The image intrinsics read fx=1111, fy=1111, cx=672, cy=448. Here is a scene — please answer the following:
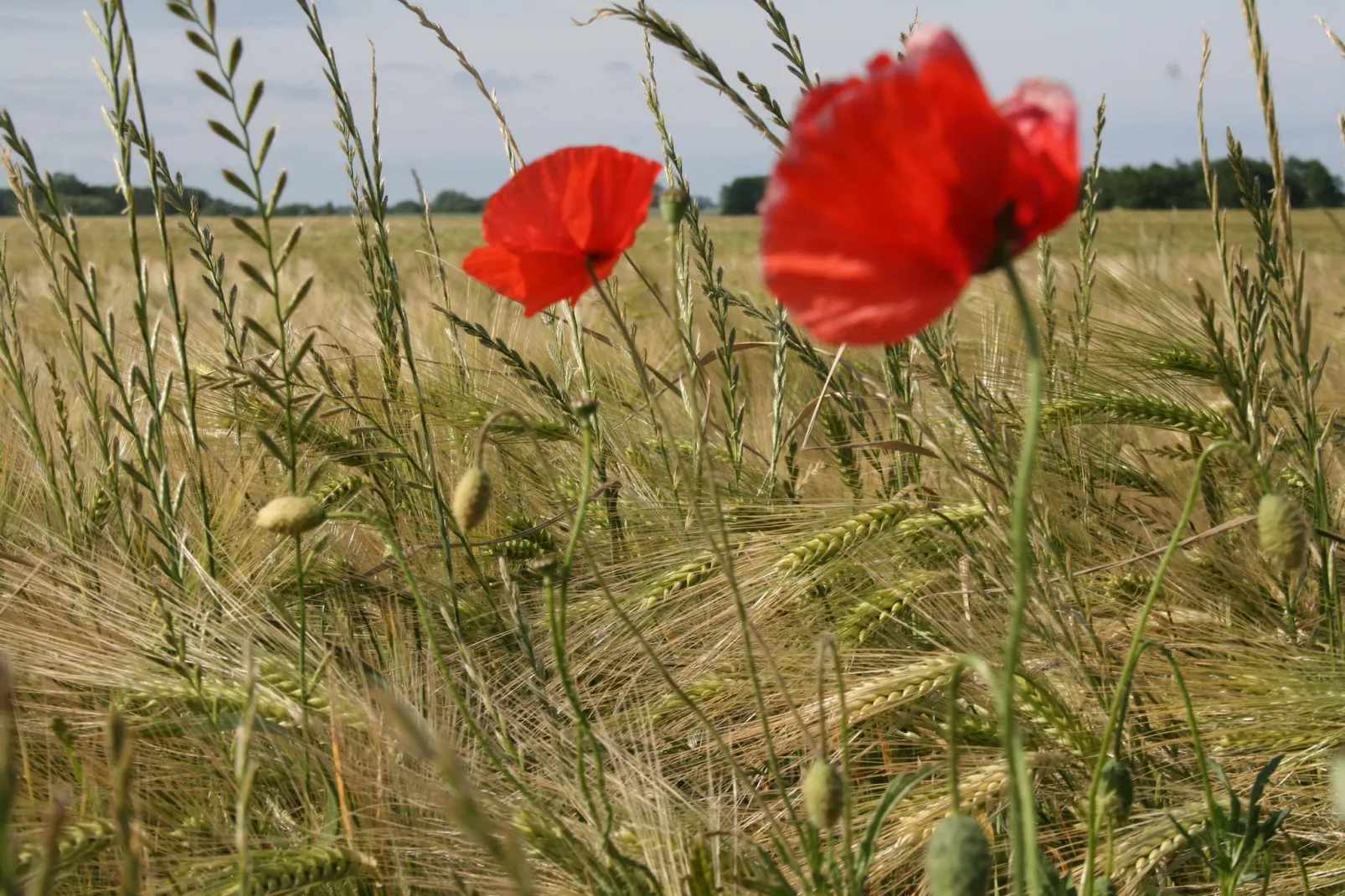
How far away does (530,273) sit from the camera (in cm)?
89

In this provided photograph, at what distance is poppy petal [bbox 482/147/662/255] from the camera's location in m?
0.86

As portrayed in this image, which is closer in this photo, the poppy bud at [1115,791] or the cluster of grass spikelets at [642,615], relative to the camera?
the poppy bud at [1115,791]

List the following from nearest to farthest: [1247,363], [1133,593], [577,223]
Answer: [577,223], [1247,363], [1133,593]

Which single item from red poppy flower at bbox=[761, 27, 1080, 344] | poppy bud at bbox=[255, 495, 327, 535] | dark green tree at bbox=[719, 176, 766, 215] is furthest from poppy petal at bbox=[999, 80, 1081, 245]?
dark green tree at bbox=[719, 176, 766, 215]

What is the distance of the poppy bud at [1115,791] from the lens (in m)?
0.76

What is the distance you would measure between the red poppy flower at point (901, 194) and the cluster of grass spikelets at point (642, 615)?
8.6 inches

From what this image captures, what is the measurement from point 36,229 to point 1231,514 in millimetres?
1519

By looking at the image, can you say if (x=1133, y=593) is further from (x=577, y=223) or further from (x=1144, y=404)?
(x=577, y=223)

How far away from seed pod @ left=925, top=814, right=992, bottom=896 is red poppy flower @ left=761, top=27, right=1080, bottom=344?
0.90ft

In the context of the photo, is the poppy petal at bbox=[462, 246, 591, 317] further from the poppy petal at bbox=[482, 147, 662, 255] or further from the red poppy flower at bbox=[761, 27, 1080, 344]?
the red poppy flower at bbox=[761, 27, 1080, 344]

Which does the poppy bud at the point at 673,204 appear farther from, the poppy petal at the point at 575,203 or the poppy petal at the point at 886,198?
the poppy petal at the point at 886,198

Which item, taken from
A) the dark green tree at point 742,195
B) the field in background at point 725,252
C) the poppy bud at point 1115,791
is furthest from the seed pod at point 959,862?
the dark green tree at point 742,195

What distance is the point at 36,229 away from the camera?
123 centimetres

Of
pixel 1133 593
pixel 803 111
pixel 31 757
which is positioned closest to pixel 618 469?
pixel 1133 593
